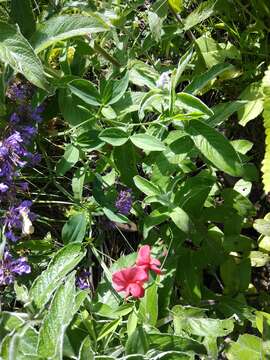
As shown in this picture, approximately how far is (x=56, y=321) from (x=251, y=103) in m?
0.94

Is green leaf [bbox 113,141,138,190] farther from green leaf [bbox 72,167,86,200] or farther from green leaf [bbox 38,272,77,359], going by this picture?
green leaf [bbox 38,272,77,359]

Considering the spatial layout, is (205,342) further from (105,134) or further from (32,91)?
(32,91)

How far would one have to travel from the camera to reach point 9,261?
1298 mm

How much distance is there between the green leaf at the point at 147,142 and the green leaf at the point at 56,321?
0.36 meters

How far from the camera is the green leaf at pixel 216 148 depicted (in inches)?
49.1

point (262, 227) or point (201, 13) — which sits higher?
point (201, 13)

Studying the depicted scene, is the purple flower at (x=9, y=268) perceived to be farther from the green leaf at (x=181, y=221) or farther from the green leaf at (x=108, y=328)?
the green leaf at (x=181, y=221)

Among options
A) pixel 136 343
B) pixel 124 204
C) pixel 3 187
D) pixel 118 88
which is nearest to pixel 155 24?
pixel 118 88

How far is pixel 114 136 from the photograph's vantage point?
1288mm

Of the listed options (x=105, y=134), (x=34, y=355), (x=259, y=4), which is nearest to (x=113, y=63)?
(x=105, y=134)

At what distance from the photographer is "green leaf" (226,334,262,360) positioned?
1.35 meters

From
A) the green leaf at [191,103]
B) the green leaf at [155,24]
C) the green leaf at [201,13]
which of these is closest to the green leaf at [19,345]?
the green leaf at [191,103]

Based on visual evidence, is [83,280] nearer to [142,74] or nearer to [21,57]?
[142,74]

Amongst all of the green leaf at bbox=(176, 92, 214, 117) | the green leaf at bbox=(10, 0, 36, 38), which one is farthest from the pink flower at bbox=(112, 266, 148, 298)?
the green leaf at bbox=(10, 0, 36, 38)
